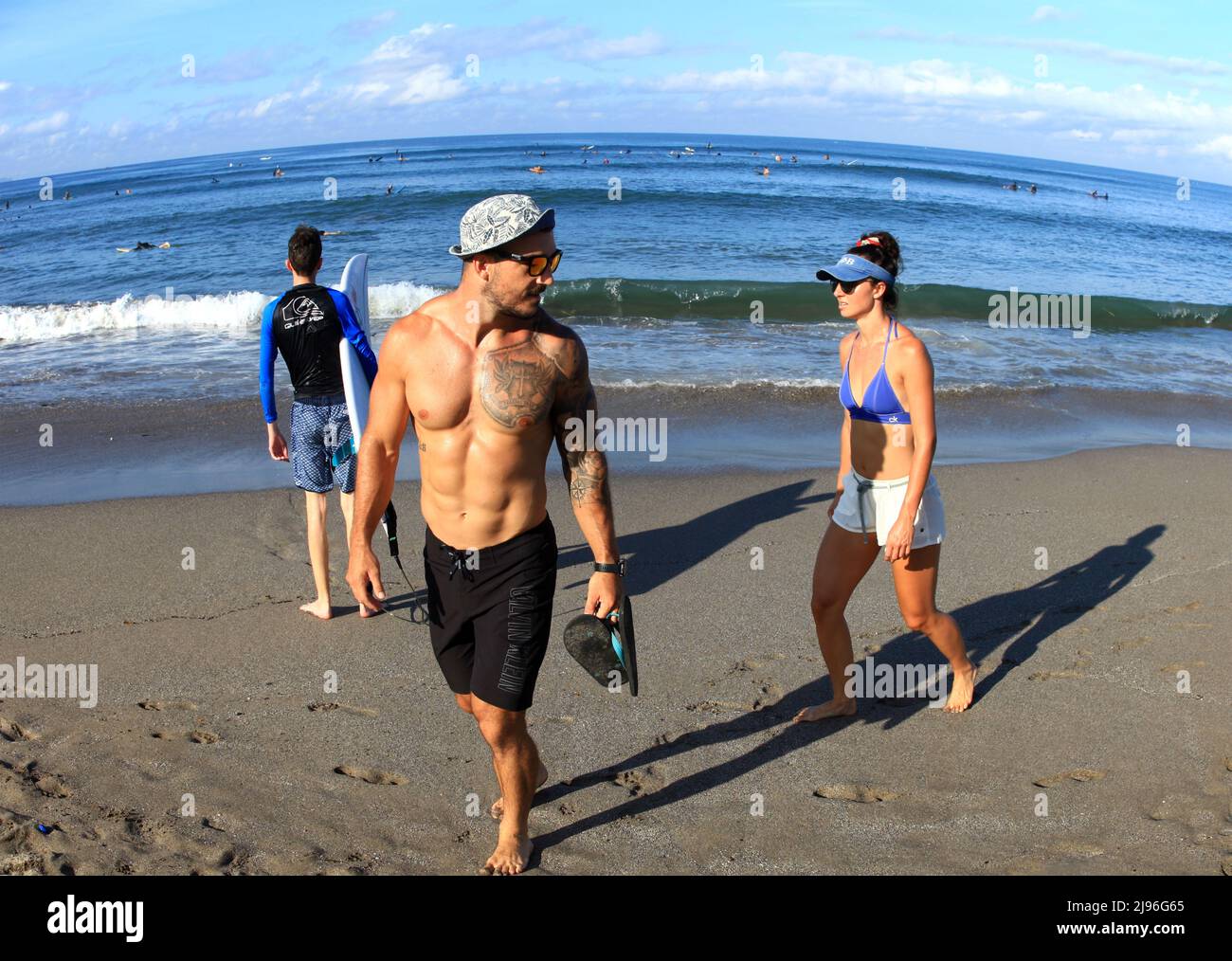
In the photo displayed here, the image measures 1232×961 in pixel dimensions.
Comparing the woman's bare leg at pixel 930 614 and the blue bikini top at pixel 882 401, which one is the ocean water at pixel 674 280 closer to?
the woman's bare leg at pixel 930 614

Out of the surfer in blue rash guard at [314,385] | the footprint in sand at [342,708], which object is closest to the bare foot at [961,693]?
the footprint in sand at [342,708]

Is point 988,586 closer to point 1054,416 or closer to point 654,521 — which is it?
point 654,521

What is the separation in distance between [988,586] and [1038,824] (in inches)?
93.5

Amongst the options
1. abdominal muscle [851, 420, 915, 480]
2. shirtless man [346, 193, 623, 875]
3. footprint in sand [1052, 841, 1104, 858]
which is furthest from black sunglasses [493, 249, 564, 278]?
footprint in sand [1052, 841, 1104, 858]

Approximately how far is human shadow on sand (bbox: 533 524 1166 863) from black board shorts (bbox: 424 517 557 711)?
0.79 metres

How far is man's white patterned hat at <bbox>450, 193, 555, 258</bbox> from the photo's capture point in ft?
9.22

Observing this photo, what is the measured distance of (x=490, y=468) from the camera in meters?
3.08

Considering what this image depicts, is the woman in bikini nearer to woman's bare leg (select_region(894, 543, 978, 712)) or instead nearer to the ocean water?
woman's bare leg (select_region(894, 543, 978, 712))

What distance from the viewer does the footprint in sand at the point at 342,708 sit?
4.37 meters

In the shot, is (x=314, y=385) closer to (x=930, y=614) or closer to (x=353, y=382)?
(x=353, y=382)

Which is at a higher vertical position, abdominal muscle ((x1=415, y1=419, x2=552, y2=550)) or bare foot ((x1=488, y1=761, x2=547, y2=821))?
abdominal muscle ((x1=415, y1=419, x2=552, y2=550))

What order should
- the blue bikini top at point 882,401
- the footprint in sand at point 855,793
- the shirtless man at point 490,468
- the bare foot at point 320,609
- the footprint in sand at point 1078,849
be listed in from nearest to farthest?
the shirtless man at point 490,468 → the footprint in sand at point 1078,849 → the footprint in sand at point 855,793 → the blue bikini top at point 882,401 → the bare foot at point 320,609

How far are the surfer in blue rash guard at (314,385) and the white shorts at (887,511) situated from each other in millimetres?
2668

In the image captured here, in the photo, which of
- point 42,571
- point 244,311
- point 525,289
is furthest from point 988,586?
point 244,311
